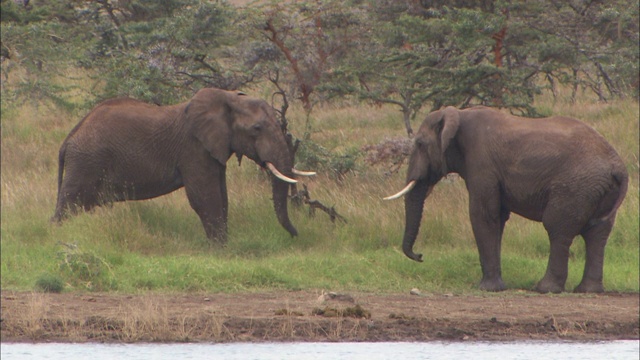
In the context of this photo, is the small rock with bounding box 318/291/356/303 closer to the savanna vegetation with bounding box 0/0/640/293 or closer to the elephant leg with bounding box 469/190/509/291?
the savanna vegetation with bounding box 0/0/640/293

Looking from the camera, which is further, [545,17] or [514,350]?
[545,17]

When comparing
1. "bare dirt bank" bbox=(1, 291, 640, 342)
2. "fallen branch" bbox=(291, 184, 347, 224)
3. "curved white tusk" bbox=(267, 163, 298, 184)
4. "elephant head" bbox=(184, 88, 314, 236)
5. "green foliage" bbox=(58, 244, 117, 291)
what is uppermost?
"elephant head" bbox=(184, 88, 314, 236)

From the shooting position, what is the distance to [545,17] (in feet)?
53.7

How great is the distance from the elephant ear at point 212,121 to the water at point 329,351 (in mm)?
3856

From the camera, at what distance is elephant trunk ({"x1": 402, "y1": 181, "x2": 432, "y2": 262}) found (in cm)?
1143

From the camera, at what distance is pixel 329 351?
28.5 ft

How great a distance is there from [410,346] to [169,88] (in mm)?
8072

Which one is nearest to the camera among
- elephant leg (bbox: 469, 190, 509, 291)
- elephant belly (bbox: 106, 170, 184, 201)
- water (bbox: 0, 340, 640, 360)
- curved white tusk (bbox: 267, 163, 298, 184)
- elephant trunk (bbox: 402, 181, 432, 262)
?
water (bbox: 0, 340, 640, 360)

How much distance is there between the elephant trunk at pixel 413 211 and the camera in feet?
37.5

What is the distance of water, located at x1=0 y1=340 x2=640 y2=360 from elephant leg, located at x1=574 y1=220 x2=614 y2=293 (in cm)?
189

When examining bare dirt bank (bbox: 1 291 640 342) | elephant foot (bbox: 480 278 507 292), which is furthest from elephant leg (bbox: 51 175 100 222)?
elephant foot (bbox: 480 278 507 292)

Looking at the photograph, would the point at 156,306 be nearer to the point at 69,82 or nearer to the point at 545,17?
the point at 545,17

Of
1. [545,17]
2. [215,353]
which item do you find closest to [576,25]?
[545,17]

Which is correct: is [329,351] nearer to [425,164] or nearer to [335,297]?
[335,297]
